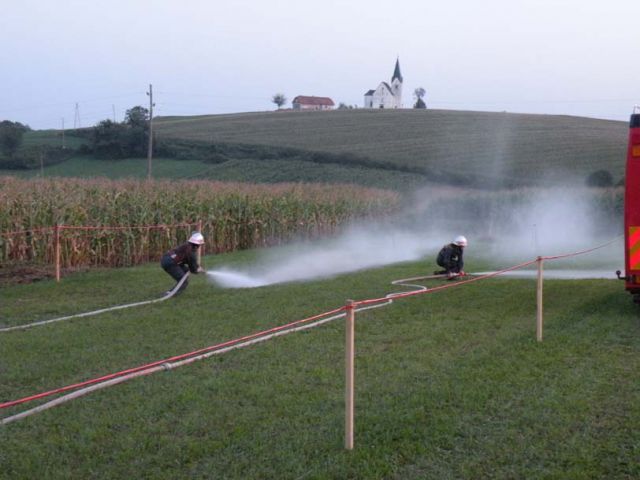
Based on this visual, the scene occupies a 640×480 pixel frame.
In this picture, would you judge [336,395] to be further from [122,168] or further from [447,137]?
[447,137]

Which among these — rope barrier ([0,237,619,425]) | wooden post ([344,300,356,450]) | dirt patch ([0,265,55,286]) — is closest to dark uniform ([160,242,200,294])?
rope barrier ([0,237,619,425])

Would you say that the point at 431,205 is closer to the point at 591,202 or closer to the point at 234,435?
the point at 591,202

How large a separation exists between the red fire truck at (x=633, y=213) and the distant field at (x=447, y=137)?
3190 centimetres

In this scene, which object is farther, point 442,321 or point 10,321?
point 10,321

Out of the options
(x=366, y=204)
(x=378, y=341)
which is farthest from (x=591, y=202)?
(x=378, y=341)

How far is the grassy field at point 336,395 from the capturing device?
5773 millimetres

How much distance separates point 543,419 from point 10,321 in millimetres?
9036

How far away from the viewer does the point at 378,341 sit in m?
10.2

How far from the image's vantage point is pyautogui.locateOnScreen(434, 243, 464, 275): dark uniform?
1630cm

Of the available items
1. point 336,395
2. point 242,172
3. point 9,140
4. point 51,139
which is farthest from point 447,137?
point 336,395

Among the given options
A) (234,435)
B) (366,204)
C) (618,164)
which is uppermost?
(618,164)

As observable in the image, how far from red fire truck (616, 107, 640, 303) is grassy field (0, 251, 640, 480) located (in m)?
0.68

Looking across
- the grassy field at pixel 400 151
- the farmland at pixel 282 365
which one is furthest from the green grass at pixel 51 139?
the farmland at pixel 282 365

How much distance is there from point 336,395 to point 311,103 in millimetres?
118613
